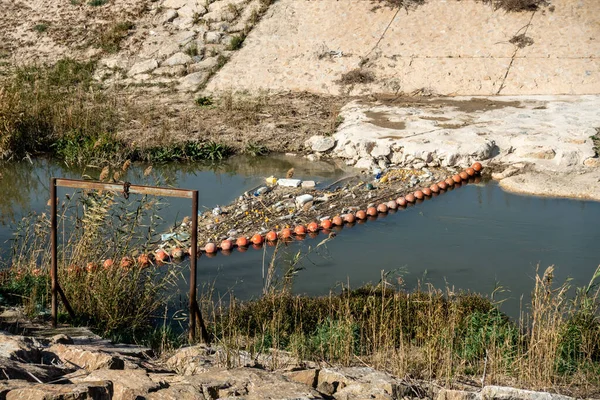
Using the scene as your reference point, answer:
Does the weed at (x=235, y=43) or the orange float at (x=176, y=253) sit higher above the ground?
the weed at (x=235, y=43)

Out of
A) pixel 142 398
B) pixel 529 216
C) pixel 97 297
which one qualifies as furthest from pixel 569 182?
pixel 142 398

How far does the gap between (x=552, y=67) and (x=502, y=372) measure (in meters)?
12.6

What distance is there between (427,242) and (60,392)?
675 centimetres

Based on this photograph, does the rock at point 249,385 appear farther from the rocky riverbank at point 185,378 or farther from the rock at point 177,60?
the rock at point 177,60

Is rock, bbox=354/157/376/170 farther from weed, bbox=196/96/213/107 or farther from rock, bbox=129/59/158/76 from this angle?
rock, bbox=129/59/158/76

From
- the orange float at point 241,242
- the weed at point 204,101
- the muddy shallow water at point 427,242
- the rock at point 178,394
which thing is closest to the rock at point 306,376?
the rock at point 178,394

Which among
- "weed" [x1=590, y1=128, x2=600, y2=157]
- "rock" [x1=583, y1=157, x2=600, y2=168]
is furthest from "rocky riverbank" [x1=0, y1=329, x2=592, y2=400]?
"weed" [x1=590, y1=128, x2=600, y2=157]

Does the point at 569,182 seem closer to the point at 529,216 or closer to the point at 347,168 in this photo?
the point at 529,216

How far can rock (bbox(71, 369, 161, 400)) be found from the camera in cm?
411

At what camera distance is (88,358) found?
4789 mm

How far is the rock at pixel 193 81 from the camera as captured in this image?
699 inches

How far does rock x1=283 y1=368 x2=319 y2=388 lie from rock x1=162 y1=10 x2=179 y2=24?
54.7ft

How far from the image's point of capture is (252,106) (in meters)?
16.3

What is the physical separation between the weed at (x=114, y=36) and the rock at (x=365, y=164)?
8.82 metres
